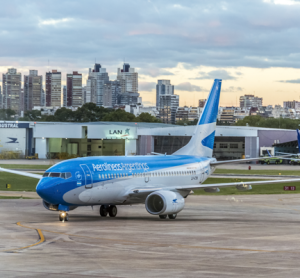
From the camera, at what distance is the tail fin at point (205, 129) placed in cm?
4569

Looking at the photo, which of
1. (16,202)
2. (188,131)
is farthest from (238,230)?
(188,131)

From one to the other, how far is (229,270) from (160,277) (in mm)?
2731

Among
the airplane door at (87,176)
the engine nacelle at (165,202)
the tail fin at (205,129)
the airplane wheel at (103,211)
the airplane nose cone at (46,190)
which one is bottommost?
the airplane wheel at (103,211)

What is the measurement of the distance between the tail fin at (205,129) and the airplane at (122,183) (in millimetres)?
1807

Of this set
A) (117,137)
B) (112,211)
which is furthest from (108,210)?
(117,137)

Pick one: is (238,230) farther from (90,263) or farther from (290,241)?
(90,263)

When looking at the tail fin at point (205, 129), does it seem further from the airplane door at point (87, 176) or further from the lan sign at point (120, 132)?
the lan sign at point (120, 132)

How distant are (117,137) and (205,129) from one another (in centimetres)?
9024

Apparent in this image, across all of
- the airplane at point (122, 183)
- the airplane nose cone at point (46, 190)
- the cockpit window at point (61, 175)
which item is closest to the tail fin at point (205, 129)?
the airplane at point (122, 183)

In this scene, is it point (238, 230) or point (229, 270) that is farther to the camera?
point (238, 230)

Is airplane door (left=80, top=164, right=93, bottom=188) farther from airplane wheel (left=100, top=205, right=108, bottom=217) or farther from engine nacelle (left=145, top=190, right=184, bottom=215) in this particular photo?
airplane wheel (left=100, top=205, right=108, bottom=217)

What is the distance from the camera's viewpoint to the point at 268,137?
451ft

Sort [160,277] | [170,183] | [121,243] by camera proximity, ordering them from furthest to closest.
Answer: [170,183]
[121,243]
[160,277]

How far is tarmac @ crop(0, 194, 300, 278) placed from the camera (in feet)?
61.5
